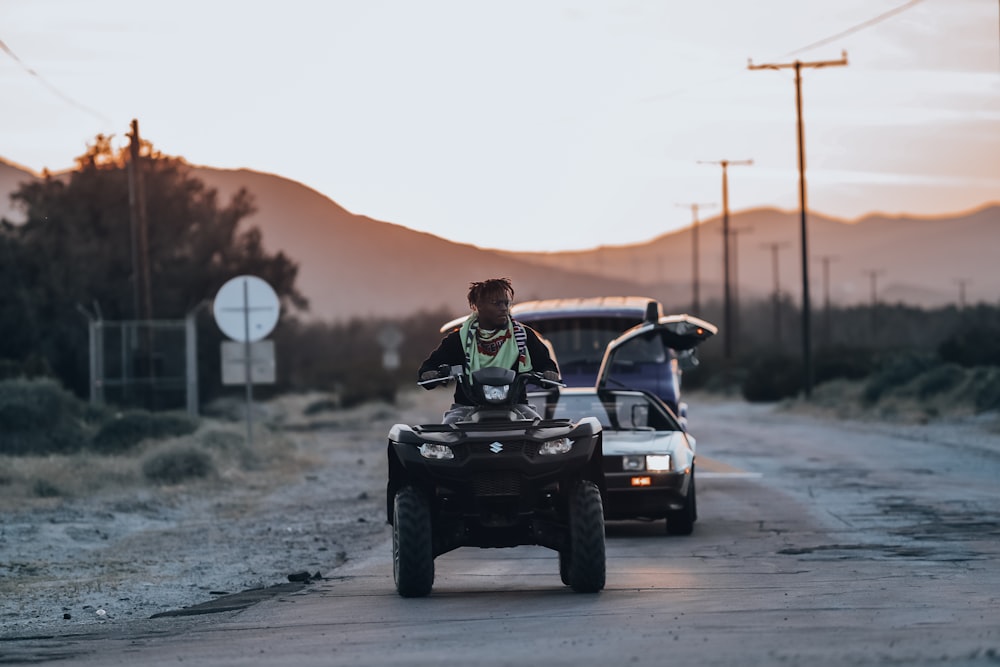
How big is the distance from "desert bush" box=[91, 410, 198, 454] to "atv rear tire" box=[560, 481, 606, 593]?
20705mm

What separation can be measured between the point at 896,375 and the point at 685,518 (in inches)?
1671

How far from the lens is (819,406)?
5838 cm

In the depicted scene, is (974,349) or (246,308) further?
(974,349)

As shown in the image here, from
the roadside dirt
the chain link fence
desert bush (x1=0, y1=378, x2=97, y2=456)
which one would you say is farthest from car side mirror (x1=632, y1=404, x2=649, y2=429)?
the chain link fence

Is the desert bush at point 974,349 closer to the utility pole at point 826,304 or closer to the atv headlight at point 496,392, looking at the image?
the utility pole at point 826,304

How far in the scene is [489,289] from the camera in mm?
11742

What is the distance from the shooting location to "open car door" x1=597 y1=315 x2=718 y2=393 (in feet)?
68.6

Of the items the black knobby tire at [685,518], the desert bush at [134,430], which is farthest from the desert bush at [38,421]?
the black knobby tire at [685,518]

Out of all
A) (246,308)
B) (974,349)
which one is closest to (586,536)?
(246,308)

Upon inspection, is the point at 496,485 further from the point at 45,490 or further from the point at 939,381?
the point at 939,381

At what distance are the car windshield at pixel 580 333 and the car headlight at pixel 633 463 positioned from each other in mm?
7270

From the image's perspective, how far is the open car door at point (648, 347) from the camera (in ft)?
68.6

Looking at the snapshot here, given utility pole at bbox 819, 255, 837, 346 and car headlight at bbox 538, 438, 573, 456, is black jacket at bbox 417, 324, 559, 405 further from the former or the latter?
utility pole at bbox 819, 255, 837, 346

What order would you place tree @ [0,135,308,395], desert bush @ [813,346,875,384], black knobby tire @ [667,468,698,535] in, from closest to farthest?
black knobby tire @ [667,468,698,535], tree @ [0,135,308,395], desert bush @ [813,346,875,384]
